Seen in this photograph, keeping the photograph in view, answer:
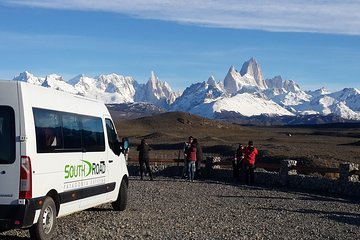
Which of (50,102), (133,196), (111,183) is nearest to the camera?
(50,102)

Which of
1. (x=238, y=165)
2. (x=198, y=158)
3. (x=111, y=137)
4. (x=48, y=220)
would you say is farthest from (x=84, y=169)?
(x=198, y=158)

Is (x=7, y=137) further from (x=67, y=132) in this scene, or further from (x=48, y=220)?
(x=67, y=132)

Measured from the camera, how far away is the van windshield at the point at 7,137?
9.67 m

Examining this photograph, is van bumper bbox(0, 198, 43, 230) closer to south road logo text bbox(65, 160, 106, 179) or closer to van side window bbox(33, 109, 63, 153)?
van side window bbox(33, 109, 63, 153)

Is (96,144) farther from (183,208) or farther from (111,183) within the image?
(183,208)

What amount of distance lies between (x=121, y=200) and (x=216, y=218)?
2260 millimetres

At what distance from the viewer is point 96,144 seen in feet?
42.8

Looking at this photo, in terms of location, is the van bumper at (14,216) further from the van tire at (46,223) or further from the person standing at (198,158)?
the person standing at (198,158)

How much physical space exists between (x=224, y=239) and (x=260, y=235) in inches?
34.1

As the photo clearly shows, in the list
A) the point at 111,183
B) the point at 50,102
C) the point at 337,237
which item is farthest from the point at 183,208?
the point at 50,102

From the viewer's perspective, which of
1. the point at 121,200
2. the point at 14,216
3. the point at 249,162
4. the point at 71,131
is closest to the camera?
the point at 14,216

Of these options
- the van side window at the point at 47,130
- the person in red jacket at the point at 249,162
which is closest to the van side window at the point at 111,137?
the van side window at the point at 47,130

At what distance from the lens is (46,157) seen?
10.3 meters

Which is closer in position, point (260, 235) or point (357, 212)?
point (260, 235)
